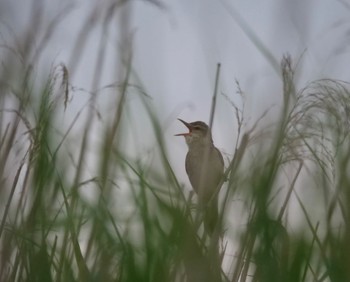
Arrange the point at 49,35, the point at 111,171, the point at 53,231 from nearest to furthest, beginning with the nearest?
1. the point at 111,171
2. the point at 53,231
3. the point at 49,35

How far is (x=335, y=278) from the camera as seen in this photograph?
188cm

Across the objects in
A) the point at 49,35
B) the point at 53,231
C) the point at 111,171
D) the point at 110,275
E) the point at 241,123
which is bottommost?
the point at 110,275

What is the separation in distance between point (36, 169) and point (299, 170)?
0.73 meters

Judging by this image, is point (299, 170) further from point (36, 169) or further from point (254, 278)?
point (36, 169)

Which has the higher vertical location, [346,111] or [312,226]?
[346,111]

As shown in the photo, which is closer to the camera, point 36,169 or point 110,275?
point 110,275

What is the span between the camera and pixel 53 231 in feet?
7.27

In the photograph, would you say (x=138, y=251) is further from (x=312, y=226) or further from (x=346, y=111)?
(x=346, y=111)

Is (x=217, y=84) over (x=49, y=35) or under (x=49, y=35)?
under

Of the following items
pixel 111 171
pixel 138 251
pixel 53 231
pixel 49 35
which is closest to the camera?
pixel 138 251

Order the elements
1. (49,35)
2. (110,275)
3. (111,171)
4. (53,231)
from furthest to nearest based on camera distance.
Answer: (49,35) → (53,231) → (111,171) → (110,275)

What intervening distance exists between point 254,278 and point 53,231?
600mm

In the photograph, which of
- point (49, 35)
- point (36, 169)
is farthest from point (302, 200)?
point (49, 35)

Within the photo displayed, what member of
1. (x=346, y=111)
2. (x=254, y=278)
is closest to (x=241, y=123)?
(x=346, y=111)
